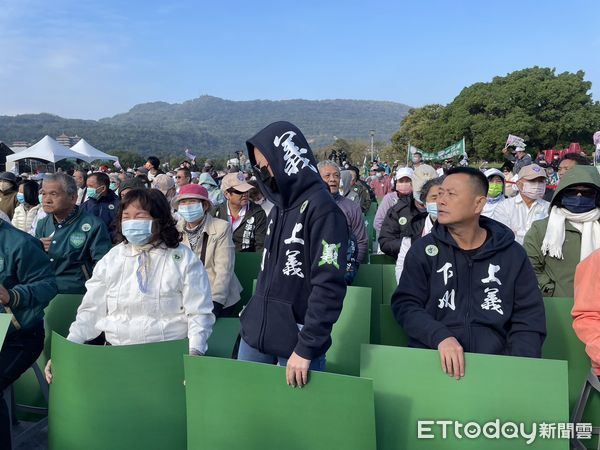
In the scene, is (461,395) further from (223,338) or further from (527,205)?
(527,205)

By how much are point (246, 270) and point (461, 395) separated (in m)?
2.62

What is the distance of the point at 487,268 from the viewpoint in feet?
7.83

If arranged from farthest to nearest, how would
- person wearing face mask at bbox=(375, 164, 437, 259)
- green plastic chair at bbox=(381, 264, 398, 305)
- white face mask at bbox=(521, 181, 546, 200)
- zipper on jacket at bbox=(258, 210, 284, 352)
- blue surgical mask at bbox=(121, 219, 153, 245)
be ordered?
white face mask at bbox=(521, 181, 546, 200)
person wearing face mask at bbox=(375, 164, 437, 259)
green plastic chair at bbox=(381, 264, 398, 305)
blue surgical mask at bbox=(121, 219, 153, 245)
zipper on jacket at bbox=(258, 210, 284, 352)

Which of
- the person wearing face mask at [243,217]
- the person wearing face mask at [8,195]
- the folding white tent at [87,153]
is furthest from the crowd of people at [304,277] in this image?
the folding white tent at [87,153]

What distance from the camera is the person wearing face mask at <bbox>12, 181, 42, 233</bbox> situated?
6.46 m

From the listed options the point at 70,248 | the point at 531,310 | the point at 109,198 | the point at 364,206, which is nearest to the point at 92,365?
the point at 70,248

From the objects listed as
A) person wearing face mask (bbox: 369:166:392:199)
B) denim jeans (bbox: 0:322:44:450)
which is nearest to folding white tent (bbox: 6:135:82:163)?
person wearing face mask (bbox: 369:166:392:199)

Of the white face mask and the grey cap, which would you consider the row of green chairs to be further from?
the grey cap

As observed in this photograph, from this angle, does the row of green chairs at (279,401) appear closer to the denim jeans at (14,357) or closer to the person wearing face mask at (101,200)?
the denim jeans at (14,357)

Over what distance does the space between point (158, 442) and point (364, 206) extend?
23.8 feet

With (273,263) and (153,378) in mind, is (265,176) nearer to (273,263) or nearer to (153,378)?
(273,263)

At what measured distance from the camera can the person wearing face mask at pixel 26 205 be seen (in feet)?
21.2

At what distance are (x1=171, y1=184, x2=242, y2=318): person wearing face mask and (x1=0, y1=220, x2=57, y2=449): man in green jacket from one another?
3.50 feet

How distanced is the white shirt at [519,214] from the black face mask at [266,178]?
3.21 m
